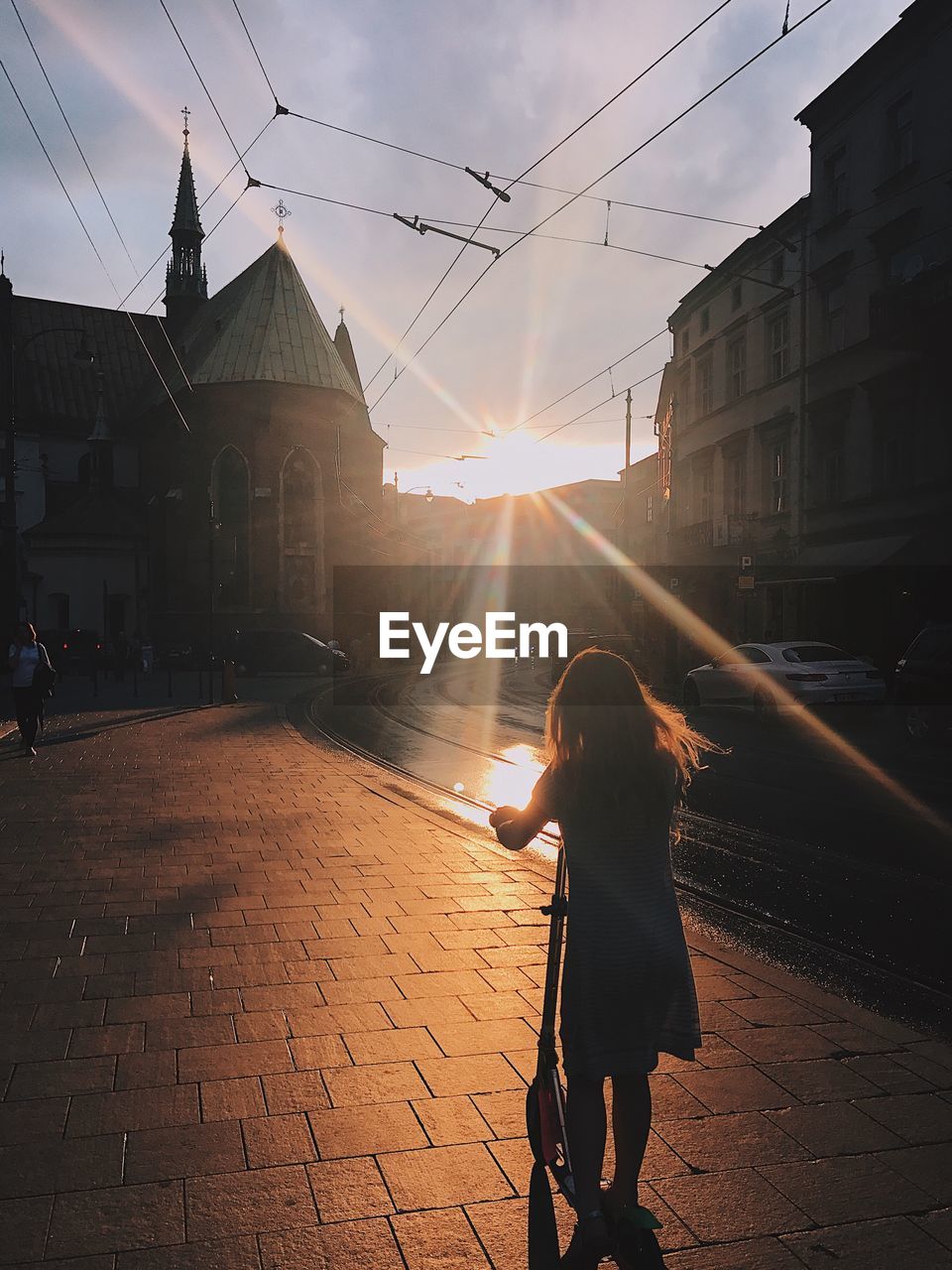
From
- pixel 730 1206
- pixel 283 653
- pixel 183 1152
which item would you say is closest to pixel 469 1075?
pixel 183 1152

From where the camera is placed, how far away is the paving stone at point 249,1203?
2.95m

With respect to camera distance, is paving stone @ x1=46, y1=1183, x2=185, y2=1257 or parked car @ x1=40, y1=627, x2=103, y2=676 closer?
paving stone @ x1=46, y1=1183, x2=185, y2=1257

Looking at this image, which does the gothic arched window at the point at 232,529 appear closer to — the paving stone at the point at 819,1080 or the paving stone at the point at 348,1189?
the paving stone at the point at 819,1080

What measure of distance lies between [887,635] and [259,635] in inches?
868

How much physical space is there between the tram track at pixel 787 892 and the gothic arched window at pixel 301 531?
3939 centimetres

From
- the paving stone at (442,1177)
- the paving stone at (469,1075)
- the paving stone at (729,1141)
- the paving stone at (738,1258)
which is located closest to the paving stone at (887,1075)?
the paving stone at (729,1141)

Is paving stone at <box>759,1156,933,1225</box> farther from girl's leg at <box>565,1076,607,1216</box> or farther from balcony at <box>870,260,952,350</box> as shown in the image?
balcony at <box>870,260,952,350</box>

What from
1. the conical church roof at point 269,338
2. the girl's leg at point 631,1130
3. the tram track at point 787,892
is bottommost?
the tram track at point 787,892

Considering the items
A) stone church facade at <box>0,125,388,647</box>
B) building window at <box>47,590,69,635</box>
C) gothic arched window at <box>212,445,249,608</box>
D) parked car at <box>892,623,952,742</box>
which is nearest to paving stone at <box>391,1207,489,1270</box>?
parked car at <box>892,623,952,742</box>

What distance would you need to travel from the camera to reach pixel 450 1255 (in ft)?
9.29

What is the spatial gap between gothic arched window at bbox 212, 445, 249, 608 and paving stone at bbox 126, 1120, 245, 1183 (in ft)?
152

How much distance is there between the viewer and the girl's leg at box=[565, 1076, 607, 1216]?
2816 millimetres

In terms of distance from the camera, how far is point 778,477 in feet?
96.7

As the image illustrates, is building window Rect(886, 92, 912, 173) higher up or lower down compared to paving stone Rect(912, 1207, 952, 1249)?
higher up
